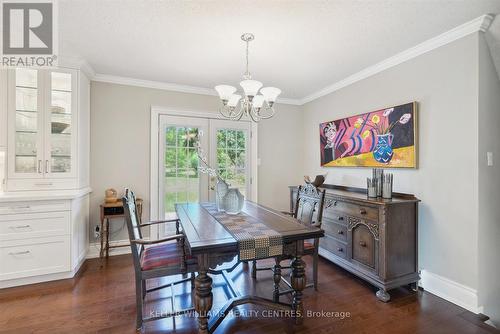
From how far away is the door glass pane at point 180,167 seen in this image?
11.9 ft

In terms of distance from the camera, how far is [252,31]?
213 cm

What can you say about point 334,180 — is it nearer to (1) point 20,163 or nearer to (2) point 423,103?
(2) point 423,103

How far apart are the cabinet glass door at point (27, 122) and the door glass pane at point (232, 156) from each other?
2.25 metres

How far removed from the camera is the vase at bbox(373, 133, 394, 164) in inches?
106

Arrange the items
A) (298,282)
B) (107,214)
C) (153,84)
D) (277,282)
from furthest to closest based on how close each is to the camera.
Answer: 1. (153,84)
2. (107,214)
3. (277,282)
4. (298,282)

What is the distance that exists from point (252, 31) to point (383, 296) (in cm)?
273

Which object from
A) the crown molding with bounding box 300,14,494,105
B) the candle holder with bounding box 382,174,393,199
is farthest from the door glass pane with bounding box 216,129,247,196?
the candle holder with bounding box 382,174,393,199

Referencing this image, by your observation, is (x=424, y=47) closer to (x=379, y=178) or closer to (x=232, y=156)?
(x=379, y=178)

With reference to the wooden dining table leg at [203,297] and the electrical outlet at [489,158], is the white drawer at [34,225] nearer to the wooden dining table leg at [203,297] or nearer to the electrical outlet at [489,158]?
the wooden dining table leg at [203,297]

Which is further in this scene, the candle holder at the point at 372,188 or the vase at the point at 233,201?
the candle holder at the point at 372,188

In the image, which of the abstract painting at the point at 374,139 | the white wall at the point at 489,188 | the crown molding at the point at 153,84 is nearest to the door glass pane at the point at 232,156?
the crown molding at the point at 153,84

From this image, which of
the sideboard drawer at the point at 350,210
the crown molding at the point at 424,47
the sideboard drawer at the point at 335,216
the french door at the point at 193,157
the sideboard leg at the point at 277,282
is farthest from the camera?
the french door at the point at 193,157

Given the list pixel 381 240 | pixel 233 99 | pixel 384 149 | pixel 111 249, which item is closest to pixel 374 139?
pixel 384 149

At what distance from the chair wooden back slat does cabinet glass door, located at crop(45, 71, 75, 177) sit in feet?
8.84
